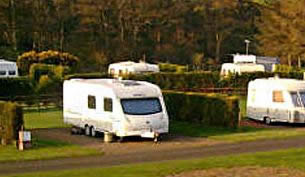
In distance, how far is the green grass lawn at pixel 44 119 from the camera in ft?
104

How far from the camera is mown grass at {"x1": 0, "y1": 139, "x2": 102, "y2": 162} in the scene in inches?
871

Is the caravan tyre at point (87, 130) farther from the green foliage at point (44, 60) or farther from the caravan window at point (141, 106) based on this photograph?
the green foliage at point (44, 60)

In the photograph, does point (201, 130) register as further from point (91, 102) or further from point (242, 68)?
point (242, 68)

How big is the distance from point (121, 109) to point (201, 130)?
15.2ft

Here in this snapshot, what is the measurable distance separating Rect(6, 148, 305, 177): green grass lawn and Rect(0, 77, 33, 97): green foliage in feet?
76.6

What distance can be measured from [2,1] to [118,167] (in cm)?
4829

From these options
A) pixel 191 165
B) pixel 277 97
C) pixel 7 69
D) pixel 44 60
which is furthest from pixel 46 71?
pixel 191 165

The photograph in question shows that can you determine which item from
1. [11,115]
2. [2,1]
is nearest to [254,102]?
[11,115]

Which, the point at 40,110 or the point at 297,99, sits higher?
the point at 297,99

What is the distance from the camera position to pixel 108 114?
2662 centimetres

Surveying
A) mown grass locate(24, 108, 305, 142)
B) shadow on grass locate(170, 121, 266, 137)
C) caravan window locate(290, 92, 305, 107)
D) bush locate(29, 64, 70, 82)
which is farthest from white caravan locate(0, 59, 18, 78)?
caravan window locate(290, 92, 305, 107)

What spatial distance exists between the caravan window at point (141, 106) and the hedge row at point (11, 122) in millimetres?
3654

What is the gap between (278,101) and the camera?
32188 mm

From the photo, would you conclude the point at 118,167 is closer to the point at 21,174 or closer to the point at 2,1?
the point at 21,174
